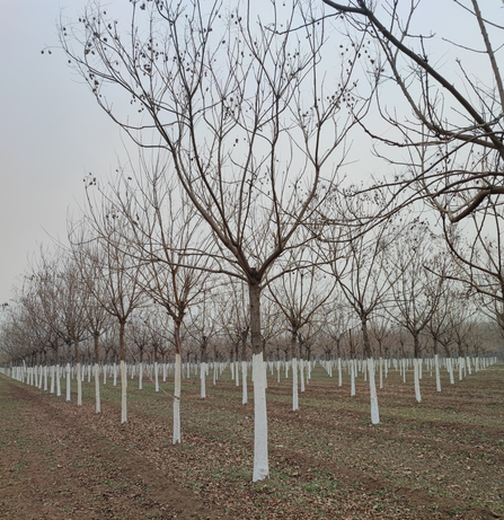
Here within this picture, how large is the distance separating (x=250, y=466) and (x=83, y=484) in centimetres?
277

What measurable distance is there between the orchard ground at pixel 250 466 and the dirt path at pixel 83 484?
0.08 ft

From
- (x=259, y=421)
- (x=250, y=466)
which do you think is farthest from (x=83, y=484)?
(x=259, y=421)

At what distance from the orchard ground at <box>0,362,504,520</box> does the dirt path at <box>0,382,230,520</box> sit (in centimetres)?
2

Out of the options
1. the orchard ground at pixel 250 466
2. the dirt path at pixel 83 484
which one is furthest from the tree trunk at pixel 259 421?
the dirt path at pixel 83 484

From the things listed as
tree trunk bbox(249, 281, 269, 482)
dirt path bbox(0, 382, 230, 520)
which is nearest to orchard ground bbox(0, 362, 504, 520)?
dirt path bbox(0, 382, 230, 520)

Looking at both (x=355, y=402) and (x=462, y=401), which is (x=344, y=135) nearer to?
(x=355, y=402)

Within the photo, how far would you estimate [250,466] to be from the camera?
286 inches

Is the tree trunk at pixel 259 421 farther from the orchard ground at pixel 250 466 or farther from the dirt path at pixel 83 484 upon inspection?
the dirt path at pixel 83 484

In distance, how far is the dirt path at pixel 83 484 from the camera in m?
5.57

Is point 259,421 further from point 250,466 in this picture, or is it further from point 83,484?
point 83,484

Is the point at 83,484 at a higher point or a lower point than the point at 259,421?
lower

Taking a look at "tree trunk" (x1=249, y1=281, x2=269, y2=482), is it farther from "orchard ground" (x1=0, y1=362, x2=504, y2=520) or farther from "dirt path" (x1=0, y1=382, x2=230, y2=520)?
"dirt path" (x1=0, y1=382, x2=230, y2=520)

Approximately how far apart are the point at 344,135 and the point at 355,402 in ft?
42.0

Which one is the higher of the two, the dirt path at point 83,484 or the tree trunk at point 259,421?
the tree trunk at point 259,421
